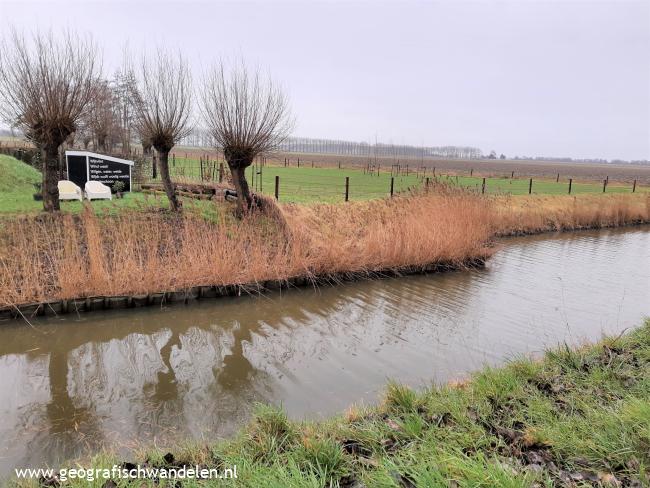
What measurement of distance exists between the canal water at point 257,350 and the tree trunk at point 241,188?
4222 millimetres

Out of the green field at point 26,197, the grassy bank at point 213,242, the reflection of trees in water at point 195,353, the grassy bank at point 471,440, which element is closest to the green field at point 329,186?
the grassy bank at point 213,242

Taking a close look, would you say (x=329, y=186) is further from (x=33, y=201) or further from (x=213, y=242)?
(x=213, y=242)

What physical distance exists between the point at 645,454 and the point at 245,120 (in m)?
11.8

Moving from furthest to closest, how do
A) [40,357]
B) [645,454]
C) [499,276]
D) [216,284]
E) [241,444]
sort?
[499,276] → [216,284] → [40,357] → [241,444] → [645,454]

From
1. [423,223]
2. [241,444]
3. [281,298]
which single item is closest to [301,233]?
[281,298]

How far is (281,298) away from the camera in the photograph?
9.89 meters

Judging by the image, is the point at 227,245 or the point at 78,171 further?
the point at 78,171

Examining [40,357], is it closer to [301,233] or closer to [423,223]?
[301,233]

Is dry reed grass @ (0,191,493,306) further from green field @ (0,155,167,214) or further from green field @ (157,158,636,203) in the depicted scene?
green field @ (157,158,636,203)

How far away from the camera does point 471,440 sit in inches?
142

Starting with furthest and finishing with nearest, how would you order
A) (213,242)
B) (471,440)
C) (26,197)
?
(26,197), (213,242), (471,440)

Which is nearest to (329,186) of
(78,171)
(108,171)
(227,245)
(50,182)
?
(108,171)

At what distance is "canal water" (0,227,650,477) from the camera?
4.93 meters

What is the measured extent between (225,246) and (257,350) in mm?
3442
